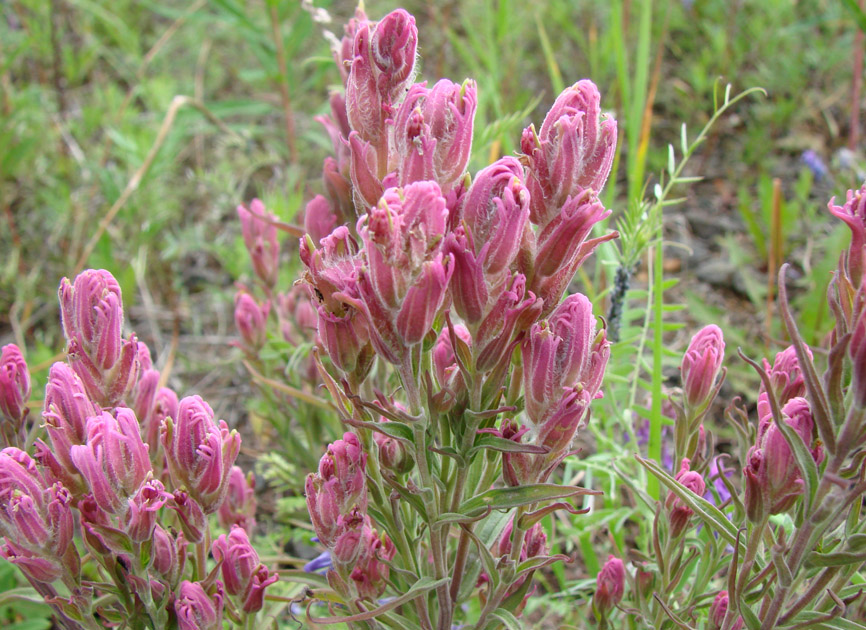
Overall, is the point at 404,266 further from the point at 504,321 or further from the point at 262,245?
the point at 262,245

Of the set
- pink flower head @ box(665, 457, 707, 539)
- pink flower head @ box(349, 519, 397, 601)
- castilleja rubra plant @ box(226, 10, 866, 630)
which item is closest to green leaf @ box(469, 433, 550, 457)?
castilleja rubra plant @ box(226, 10, 866, 630)

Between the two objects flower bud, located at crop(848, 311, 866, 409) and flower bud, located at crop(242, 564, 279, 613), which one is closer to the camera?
flower bud, located at crop(848, 311, 866, 409)

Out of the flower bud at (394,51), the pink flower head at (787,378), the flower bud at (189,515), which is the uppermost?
the flower bud at (394,51)

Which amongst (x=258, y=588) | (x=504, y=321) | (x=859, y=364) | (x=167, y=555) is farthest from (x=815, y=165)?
(x=167, y=555)

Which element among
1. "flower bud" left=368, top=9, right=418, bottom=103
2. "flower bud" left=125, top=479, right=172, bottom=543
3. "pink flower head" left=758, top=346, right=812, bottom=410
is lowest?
"flower bud" left=125, top=479, right=172, bottom=543

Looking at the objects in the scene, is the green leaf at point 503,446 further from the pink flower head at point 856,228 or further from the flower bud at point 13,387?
the flower bud at point 13,387

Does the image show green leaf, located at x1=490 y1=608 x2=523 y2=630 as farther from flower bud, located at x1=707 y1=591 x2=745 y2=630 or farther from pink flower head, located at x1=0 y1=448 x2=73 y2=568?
pink flower head, located at x1=0 y1=448 x2=73 y2=568

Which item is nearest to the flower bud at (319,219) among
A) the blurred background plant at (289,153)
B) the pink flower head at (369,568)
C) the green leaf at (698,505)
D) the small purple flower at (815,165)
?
the blurred background plant at (289,153)

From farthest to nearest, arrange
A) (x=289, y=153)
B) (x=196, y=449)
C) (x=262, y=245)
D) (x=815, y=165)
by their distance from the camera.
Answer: (x=289, y=153), (x=815, y=165), (x=262, y=245), (x=196, y=449)
